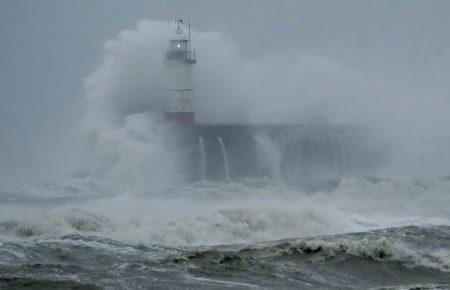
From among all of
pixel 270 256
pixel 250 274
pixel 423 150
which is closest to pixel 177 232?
pixel 270 256

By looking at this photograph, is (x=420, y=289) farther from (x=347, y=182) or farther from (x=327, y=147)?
(x=327, y=147)

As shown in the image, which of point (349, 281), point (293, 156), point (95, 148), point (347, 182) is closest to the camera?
point (349, 281)

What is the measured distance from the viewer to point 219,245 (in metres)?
14.4

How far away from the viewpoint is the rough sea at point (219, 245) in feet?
36.8

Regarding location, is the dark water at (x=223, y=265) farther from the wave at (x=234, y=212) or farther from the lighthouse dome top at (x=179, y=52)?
the lighthouse dome top at (x=179, y=52)

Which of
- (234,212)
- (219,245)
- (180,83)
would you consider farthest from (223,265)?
(180,83)

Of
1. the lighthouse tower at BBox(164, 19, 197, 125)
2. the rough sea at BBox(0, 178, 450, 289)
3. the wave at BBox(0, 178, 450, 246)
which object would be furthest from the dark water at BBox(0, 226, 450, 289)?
the lighthouse tower at BBox(164, 19, 197, 125)

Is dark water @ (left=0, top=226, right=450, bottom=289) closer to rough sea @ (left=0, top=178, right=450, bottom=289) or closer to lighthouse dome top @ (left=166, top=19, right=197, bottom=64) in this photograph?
rough sea @ (left=0, top=178, right=450, bottom=289)

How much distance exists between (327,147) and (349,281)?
21.9 meters

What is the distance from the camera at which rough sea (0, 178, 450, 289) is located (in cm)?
1120

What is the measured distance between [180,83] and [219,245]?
17368 millimetres

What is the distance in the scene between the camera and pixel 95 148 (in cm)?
2925

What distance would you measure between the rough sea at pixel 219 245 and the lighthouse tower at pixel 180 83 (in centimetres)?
905

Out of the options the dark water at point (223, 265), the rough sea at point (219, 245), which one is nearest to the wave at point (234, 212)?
the rough sea at point (219, 245)
